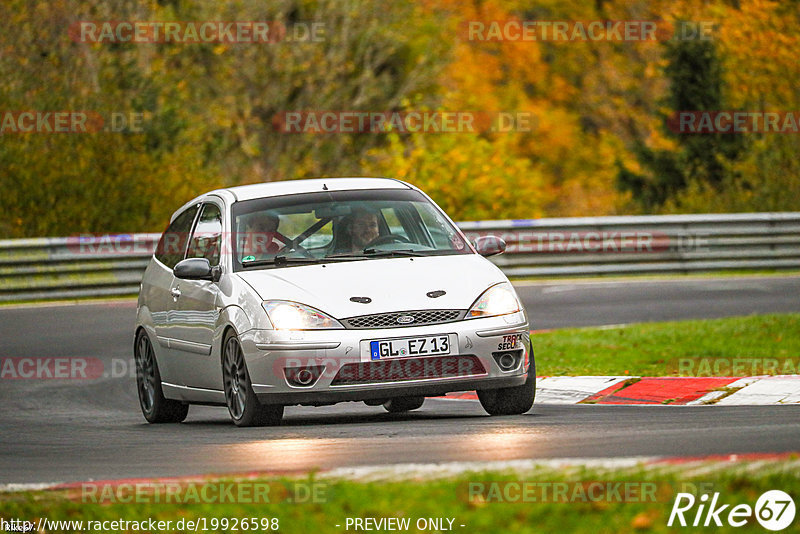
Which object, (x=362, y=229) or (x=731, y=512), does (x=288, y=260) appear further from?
(x=731, y=512)

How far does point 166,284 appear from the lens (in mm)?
11922

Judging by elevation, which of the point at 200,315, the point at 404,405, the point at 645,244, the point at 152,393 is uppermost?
the point at 200,315

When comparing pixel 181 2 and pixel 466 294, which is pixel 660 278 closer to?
pixel 466 294

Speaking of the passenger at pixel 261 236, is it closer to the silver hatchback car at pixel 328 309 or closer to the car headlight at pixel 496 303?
the silver hatchback car at pixel 328 309

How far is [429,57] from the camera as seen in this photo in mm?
46312

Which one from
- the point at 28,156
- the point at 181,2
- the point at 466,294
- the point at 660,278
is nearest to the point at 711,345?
the point at 466,294

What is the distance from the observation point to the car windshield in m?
10.8

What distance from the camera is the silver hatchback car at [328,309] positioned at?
980 centimetres

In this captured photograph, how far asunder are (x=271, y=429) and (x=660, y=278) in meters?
17.2

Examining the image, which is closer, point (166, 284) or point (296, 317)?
point (296, 317)

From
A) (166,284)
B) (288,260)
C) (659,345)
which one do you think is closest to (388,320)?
(288,260)

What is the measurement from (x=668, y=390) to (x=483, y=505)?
5825 mm

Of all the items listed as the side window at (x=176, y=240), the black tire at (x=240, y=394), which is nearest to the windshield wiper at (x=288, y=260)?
the black tire at (x=240, y=394)

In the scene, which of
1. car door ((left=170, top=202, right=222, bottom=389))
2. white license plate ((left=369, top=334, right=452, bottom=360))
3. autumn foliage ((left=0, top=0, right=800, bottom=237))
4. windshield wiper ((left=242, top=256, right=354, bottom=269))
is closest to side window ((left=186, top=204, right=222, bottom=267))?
car door ((left=170, top=202, right=222, bottom=389))
